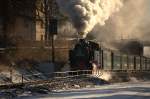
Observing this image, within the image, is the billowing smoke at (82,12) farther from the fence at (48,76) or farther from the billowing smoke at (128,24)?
the billowing smoke at (128,24)

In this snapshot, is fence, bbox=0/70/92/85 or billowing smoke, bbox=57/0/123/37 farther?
billowing smoke, bbox=57/0/123/37

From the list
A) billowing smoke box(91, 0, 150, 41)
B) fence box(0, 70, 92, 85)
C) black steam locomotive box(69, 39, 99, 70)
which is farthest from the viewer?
billowing smoke box(91, 0, 150, 41)

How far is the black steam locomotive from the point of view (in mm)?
44281

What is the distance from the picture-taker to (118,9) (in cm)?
5650

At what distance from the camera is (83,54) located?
44344 millimetres

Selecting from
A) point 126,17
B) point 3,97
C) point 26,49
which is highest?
point 126,17

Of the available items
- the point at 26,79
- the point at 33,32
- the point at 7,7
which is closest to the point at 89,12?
the point at 26,79

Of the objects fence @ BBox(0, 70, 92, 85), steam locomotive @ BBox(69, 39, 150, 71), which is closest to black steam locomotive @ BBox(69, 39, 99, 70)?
steam locomotive @ BBox(69, 39, 150, 71)

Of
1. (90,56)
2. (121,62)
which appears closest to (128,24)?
(121,62)

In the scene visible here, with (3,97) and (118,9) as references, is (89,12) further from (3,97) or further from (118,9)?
(3,97)

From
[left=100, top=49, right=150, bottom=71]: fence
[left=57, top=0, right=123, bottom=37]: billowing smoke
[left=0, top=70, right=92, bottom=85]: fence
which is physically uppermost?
[left=57, top=0, right=123, bottom=37]: billowing smoke

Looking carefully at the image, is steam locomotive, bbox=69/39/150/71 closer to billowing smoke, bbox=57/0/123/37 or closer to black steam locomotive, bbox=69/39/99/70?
black steam locomotive, bbox=69/39/99/70

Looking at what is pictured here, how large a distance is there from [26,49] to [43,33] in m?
13.9

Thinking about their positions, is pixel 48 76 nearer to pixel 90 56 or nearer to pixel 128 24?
pixel 90 56
